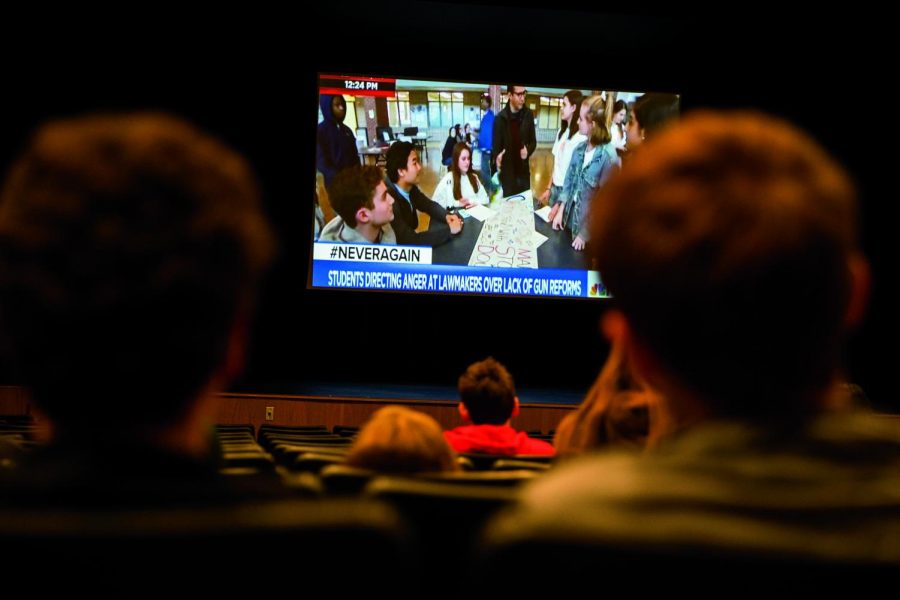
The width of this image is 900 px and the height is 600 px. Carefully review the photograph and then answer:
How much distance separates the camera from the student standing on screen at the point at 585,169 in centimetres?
910

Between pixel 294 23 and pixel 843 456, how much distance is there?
9.15m

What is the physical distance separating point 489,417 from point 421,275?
16.8ft

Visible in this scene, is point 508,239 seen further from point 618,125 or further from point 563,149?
point 618,125

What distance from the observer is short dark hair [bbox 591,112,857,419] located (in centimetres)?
81

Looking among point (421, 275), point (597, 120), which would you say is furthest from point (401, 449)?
point (597, 120)

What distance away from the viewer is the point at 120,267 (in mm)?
796

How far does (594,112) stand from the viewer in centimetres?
919

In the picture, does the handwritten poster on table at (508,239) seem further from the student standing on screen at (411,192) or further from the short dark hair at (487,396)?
the short dark hair at (487,396)

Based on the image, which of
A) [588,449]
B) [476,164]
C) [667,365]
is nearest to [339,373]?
[476,164]

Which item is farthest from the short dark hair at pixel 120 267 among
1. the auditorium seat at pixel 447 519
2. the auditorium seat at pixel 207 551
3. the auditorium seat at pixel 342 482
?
the auditorium seat at pixel 342 482

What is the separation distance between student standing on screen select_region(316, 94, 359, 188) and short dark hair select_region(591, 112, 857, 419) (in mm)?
8381

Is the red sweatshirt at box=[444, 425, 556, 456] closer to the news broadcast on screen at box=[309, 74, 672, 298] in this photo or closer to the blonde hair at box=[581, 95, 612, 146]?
the news broadcast on screen at box=[309, 74, 672, 298]

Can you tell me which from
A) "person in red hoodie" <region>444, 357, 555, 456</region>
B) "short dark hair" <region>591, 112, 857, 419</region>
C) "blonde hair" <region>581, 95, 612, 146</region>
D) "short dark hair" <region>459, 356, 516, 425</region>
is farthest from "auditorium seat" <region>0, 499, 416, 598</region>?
"blonde hair" <region>581, 95, 612, 146</region>

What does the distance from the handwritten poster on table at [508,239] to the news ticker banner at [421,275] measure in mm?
76
